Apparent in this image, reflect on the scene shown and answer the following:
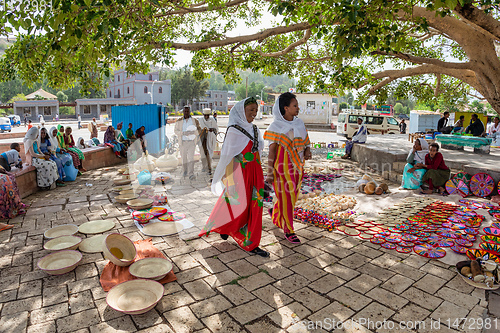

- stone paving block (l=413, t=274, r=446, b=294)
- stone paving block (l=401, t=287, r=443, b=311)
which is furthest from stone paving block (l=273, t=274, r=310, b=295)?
stone paving block (l=413, t=274, r=446, b=294)

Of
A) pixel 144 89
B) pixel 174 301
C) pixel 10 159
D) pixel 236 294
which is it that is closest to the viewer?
pixel 174 301

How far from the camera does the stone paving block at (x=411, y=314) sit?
2.37 meters

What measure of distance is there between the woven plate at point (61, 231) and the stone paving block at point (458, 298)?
4.02 metres

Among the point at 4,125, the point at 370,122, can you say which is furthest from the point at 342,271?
the point at 4,125

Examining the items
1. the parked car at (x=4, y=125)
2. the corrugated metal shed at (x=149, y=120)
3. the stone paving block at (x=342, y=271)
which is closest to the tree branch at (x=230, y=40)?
the corrugated metal shed at (x=149, y=120)

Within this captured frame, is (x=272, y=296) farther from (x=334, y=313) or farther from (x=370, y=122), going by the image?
(x=370, y=122)

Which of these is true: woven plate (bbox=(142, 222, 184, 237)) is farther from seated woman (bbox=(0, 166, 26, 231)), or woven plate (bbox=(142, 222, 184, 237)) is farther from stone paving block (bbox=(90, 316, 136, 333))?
seated woman (bbox=(0, 166, 26, 231))

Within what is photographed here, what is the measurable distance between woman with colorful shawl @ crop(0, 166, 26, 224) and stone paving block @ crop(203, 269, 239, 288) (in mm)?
3453

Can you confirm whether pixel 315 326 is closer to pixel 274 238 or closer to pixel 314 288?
pixel 314 288

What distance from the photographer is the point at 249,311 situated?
247cm

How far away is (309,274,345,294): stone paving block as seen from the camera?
2.79 metres

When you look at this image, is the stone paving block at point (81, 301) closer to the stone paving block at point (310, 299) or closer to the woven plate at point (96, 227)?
the woven plate at point (96, 227)

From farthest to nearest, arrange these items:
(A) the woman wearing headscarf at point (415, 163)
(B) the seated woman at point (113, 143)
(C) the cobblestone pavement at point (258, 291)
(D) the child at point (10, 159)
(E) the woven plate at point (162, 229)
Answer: (B) the seated woman at point (113, 143), (A) the woman wearing headscarf at point (415, 163), (D) the child at point (10, 159), (E) the woven plate at point (162, 229), (C) the cobblestone pavement at point (258, 291)

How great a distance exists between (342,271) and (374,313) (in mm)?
673
